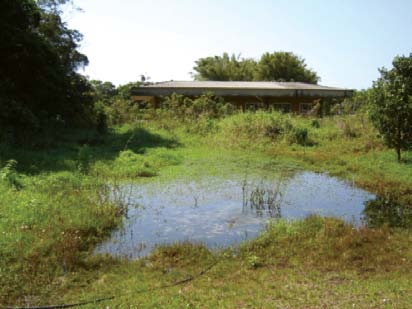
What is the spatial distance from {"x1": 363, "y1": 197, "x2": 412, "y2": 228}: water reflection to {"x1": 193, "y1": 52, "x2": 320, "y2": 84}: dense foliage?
113 feet

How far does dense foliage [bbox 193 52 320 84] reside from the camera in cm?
4234

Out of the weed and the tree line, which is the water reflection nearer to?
the tree line

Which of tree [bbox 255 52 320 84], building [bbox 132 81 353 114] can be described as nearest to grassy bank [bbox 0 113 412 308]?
building [bbox 132 81 353 114]

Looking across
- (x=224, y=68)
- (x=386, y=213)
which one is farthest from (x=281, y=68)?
(x=386, y=213)

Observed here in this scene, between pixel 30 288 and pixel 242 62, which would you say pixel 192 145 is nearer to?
pixel 30 288

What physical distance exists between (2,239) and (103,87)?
84.9 feet

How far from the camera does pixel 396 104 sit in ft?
35.5

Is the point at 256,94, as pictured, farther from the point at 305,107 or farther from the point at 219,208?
the point at 219,208

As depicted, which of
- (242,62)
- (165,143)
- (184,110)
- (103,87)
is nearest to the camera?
(165,143)

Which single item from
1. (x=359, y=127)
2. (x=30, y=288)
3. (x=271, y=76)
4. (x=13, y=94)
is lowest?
(x=30, y=288)

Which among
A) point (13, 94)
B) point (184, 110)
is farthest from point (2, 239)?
point (184, 110)

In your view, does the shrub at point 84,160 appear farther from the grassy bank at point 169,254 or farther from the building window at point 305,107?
the building window at point 305,107

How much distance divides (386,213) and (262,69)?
122 feet

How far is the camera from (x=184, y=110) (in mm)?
20078
